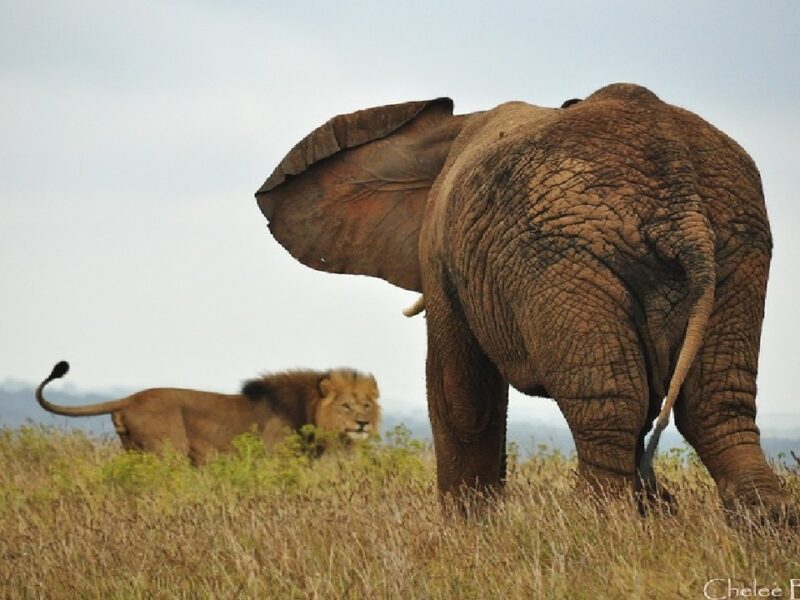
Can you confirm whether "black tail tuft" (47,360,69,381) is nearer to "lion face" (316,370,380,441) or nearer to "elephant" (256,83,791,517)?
"lion face" (316,370,380,441)

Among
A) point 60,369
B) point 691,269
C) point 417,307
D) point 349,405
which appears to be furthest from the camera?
point 349,405

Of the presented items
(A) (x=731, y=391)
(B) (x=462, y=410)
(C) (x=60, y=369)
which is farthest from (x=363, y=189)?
(C) (x=60, y=369)

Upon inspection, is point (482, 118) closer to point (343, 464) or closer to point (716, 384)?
point (716, 384)

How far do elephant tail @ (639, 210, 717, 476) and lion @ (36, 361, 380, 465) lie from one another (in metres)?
8.19

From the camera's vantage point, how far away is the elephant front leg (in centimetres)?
877

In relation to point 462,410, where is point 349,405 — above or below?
above

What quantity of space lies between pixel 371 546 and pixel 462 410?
1.40m

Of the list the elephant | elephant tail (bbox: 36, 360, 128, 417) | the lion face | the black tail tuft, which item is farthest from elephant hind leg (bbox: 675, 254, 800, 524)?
the lion face

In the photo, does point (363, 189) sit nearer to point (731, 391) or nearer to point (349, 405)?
point (731, 391)

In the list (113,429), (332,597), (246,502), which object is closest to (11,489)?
(246,502)

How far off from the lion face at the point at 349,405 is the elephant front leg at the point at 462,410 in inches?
243

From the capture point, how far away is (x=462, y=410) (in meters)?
8.96

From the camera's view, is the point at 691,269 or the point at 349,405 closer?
the point at 691,269

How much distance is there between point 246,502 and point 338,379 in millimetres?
5277
